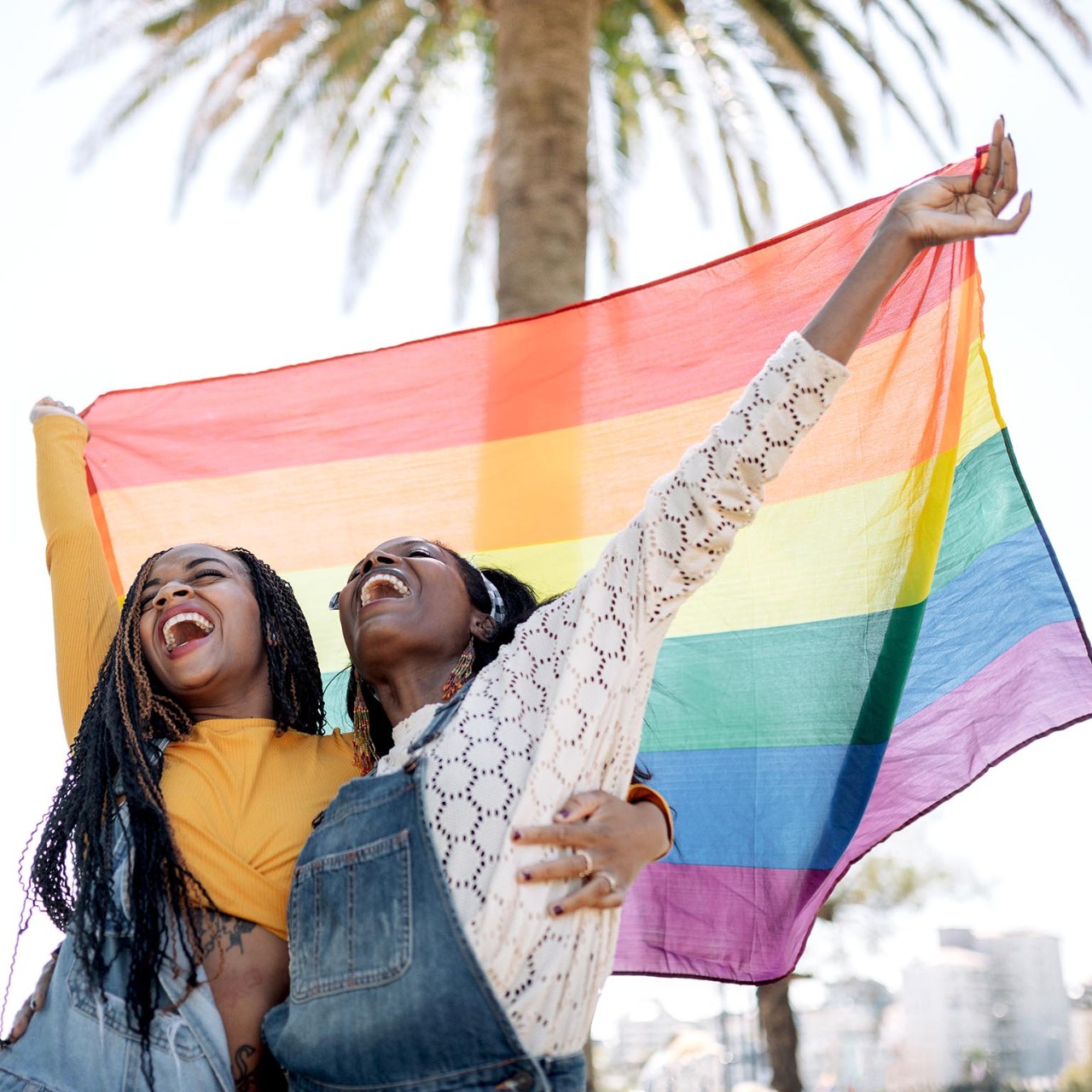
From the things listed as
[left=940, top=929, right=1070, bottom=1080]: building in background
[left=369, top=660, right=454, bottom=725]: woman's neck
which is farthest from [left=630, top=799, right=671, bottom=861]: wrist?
[left=940, top=929, right=1070, bottom=1080]: building in background

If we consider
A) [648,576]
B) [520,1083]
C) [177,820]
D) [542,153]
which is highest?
A: [542,153]

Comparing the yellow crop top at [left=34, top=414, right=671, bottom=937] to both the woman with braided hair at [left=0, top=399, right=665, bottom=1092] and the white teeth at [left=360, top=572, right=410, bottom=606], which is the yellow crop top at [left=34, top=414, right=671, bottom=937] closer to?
the woman with braided hair at [left=0, top=399, right=665, bottom=1092]

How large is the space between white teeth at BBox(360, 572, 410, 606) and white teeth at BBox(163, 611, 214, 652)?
39 cm

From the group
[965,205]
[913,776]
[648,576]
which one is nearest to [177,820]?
[648,576]

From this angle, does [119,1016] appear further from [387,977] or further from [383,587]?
[383,587]

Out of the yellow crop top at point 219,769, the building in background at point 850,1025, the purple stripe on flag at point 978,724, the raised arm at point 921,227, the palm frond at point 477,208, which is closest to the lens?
the raised arm at point 921,227

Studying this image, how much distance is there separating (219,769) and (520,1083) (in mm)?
1055

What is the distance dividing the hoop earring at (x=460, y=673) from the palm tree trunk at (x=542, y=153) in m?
3.59

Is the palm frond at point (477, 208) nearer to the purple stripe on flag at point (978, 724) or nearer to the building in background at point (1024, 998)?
the purple stripe on flag at point (978, 724)

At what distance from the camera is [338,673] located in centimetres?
388

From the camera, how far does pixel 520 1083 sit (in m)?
2.22

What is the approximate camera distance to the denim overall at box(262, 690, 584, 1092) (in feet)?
7.32

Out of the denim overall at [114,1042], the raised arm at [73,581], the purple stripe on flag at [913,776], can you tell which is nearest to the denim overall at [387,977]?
the denim overall at [114,1042]

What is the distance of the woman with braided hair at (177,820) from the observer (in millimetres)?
2551
